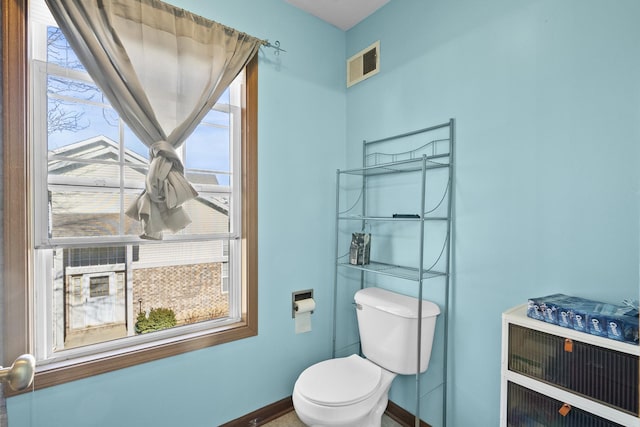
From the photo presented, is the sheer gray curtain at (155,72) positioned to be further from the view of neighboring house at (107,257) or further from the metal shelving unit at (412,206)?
the metal shelving unit at (412,206)

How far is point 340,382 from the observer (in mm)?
1584

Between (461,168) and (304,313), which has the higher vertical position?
(461,168)

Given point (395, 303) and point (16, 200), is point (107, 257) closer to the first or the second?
point (16, 200)

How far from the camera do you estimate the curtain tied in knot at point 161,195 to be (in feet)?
4.65

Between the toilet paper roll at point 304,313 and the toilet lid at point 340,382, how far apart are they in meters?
0.33

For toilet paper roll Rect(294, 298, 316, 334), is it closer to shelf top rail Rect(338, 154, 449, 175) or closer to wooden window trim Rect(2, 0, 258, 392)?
shelf top rail Rect(338, 154, 449, 175)

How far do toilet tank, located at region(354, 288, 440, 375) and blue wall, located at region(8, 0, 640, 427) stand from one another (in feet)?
0.53

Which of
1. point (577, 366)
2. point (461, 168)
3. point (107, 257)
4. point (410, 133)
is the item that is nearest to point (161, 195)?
point (107, 257)

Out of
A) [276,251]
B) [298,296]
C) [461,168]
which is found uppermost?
[461,168]

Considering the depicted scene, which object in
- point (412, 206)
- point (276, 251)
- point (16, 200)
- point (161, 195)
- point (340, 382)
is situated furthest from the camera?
point (276, 251)

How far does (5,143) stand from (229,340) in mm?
1344

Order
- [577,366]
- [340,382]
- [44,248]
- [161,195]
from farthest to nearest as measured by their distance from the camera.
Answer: [340,382], [161,195], [44,248], [577,366]

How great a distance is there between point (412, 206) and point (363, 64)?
3.51 ft

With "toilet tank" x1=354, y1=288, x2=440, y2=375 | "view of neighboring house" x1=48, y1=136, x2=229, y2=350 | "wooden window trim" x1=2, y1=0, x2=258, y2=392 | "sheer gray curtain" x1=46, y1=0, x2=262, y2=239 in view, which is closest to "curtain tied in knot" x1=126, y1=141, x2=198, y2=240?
"sheer gray curtain" x1=46, y1=0, x2=262, y2=239
